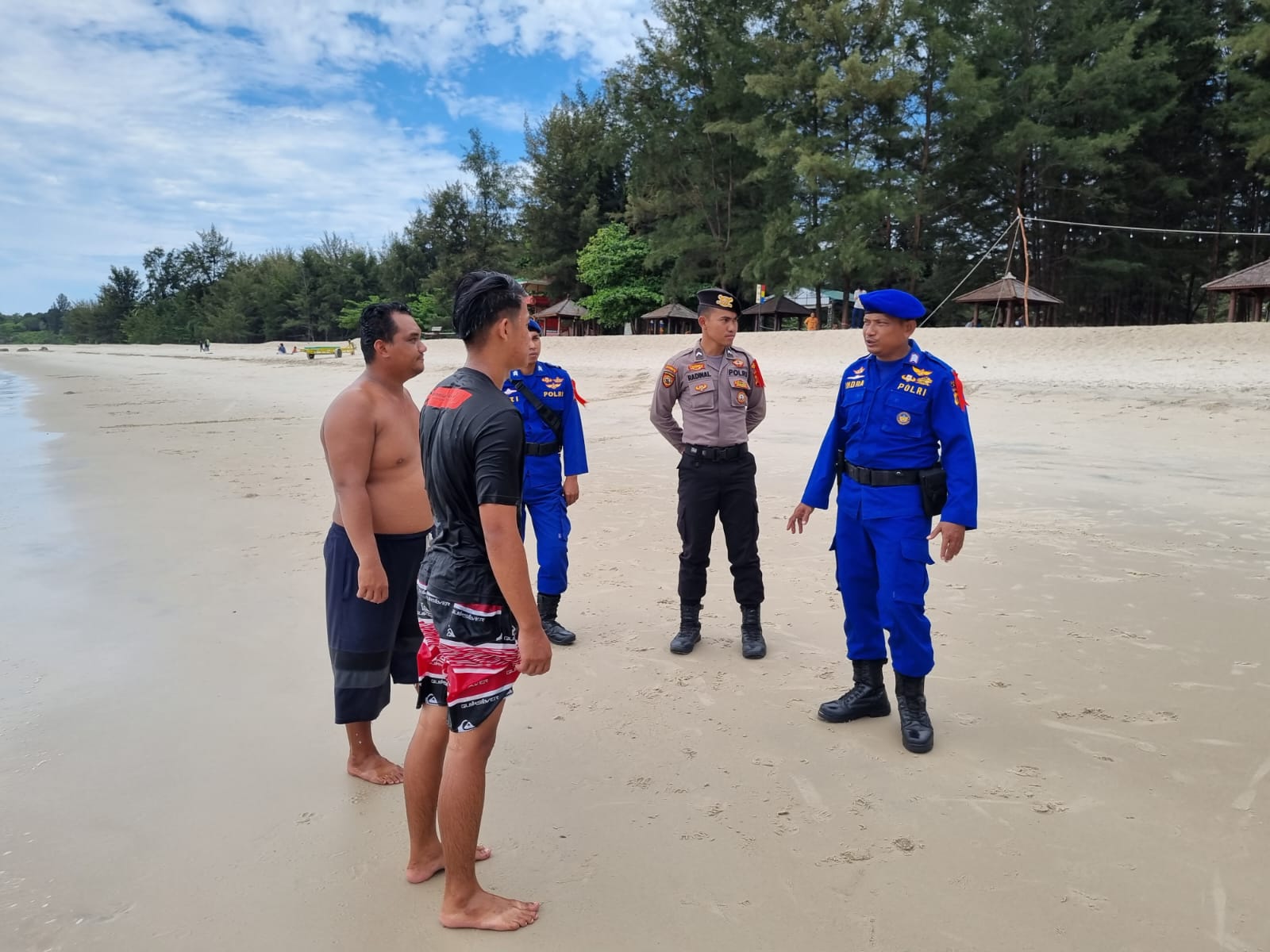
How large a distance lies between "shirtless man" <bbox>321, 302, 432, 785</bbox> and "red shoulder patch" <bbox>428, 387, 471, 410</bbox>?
811 millimetres

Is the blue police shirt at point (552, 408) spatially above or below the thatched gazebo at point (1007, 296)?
below

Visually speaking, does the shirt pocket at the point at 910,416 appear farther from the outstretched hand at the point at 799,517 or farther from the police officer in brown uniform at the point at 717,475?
the police officer in brown uniform at the point at 717,475

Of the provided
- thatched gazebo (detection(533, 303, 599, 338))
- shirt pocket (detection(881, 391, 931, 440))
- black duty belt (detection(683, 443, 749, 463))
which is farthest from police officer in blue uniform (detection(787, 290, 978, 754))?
thatched gazebo (detection(533, 303, 599, 338))

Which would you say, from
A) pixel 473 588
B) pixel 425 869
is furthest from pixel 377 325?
pixel 425 869

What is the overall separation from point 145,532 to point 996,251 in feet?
103

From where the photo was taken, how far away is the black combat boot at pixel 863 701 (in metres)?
3.59

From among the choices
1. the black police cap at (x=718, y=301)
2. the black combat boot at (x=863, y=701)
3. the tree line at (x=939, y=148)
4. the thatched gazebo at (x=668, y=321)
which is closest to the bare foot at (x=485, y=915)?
the black combat boot at (x=863, y=701)

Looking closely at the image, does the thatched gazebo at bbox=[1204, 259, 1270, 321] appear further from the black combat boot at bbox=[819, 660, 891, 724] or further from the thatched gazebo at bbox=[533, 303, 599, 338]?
the thatched gazebo at bbox=[533, 303, 599, 338]

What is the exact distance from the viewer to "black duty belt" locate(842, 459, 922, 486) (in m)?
3.42

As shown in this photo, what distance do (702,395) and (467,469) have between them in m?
2.55

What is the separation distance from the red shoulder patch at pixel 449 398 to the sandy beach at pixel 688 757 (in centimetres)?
151

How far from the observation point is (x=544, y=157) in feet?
137

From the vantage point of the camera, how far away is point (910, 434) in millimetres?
3430

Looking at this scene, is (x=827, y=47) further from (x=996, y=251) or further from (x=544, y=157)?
(x=544, y=157)
